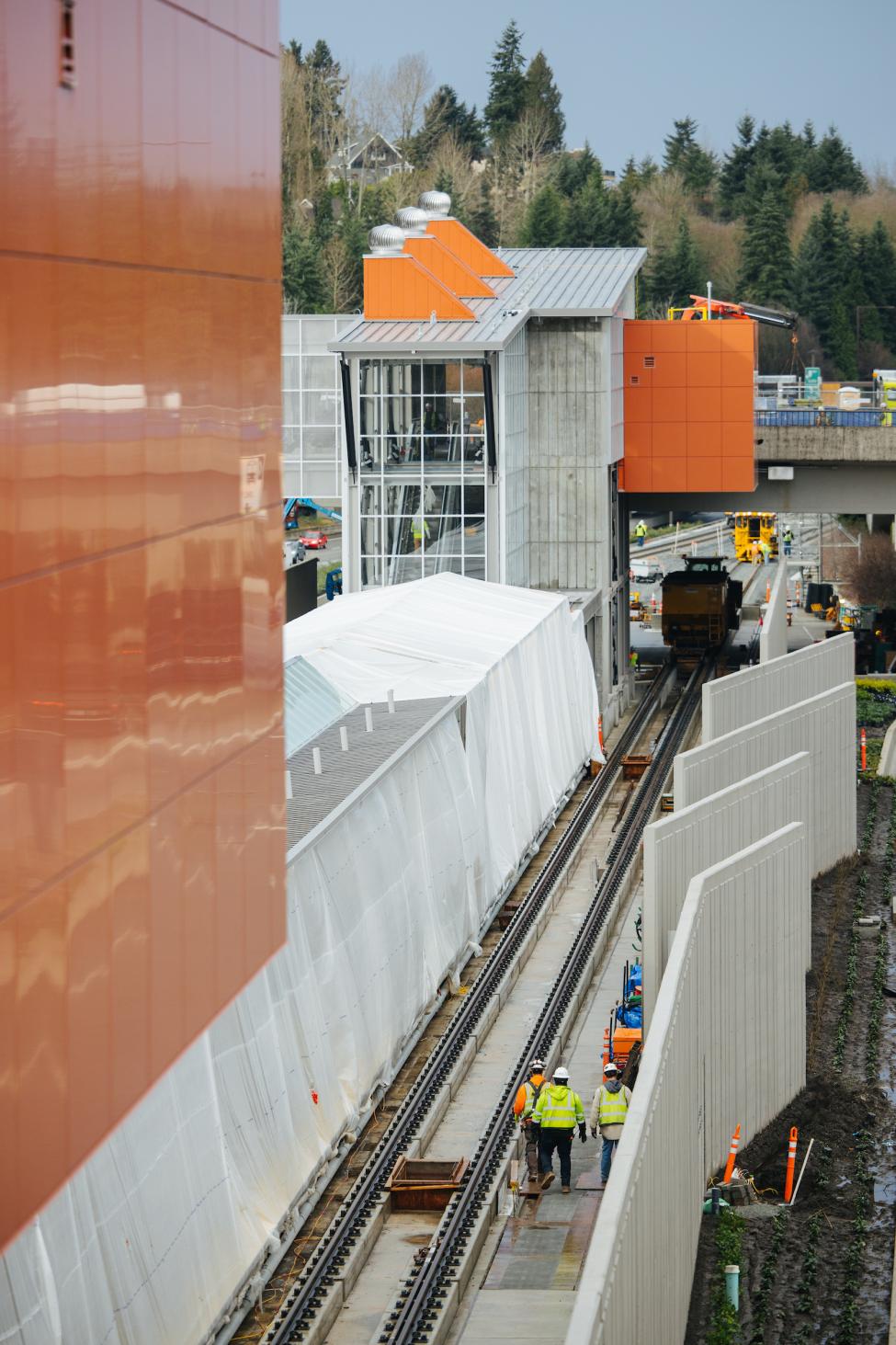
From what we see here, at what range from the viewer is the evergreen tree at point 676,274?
11706 centimetres

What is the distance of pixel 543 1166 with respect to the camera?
18.5m

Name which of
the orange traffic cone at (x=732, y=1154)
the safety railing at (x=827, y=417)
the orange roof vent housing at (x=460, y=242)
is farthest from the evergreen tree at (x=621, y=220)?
the orange traffic cone at (x=732, y=1154)

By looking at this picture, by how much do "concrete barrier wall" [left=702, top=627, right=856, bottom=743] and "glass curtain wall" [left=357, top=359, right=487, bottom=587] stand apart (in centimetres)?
1033

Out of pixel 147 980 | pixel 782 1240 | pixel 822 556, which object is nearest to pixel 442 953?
pixel 782 1240

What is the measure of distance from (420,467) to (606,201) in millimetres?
81074

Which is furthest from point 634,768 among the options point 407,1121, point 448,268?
point 407,1121

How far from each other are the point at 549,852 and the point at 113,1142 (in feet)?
65.9

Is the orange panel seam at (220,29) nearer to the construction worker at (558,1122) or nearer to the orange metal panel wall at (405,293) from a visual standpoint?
A: the construction worker at (558,1122)

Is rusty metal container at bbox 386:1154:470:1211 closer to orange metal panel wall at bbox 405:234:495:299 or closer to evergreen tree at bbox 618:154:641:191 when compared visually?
orange metal panel wall at bbox 405:234:495:299

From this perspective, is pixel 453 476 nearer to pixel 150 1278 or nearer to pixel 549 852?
pixel 549 852

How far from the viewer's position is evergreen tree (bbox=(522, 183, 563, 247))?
A: 115312mm

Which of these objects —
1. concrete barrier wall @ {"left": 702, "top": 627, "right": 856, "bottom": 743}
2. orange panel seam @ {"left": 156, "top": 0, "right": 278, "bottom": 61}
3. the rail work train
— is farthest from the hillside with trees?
orange panel seam @ {"left": 156, "top": 0, "right": 278, "bottom": 61}

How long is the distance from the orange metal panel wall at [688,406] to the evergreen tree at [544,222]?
70.4 m

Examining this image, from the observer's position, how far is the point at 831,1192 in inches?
702
